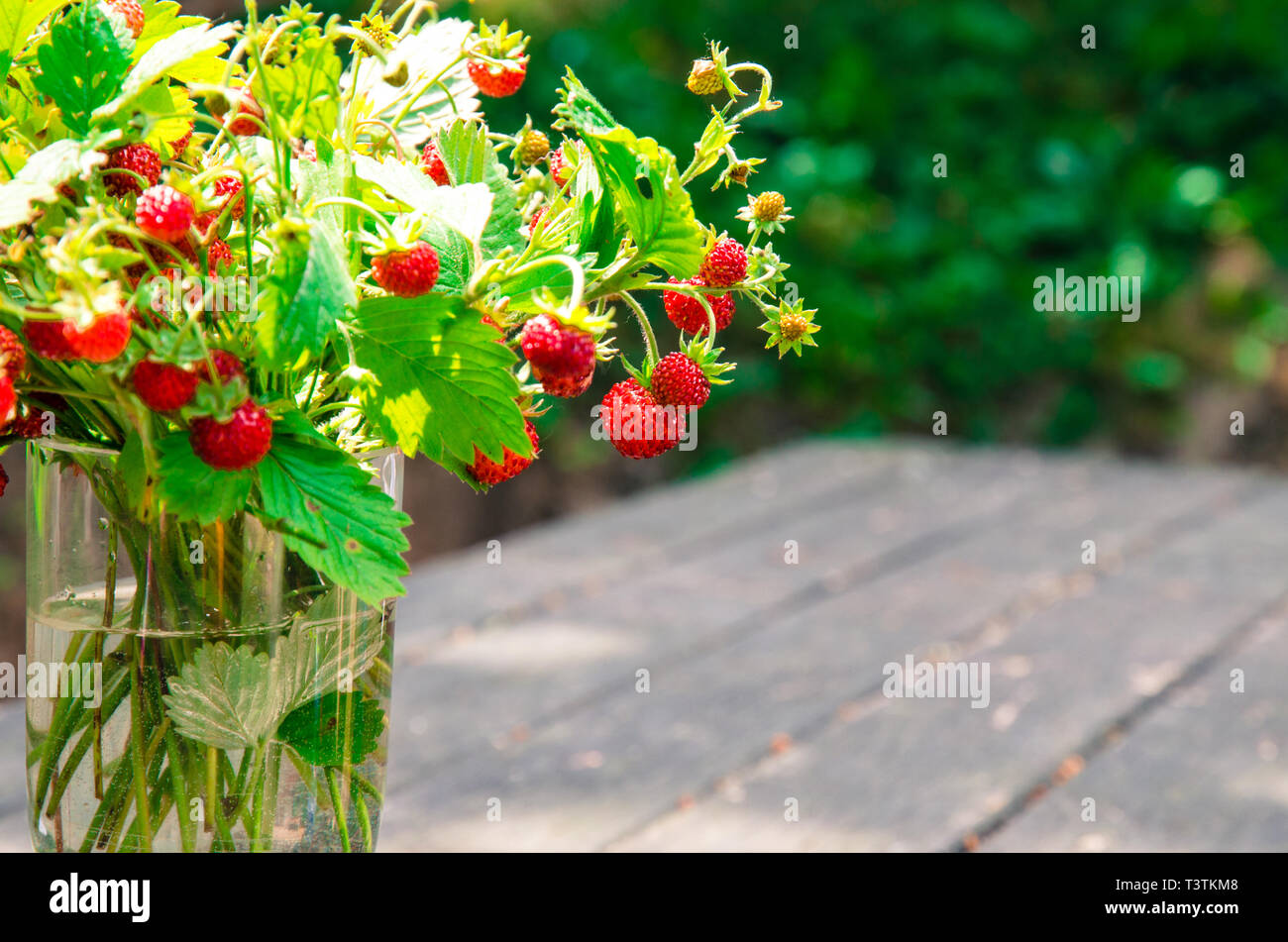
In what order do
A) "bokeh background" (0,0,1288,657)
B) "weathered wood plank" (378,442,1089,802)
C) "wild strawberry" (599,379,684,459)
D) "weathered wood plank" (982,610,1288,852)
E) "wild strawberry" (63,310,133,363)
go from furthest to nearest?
"bokeh background" (0,0,1288,657) → "weathered wood plank" (378,442,1089,802) → "weathered wood plank" (982,610,1288,852) → "wild strawberry" (599,379,684,459) → "wild strawberry" (63,310,133,363)

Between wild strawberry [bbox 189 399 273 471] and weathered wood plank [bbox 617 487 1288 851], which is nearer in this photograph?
wild strawberry [bbox 189 399 273 471]

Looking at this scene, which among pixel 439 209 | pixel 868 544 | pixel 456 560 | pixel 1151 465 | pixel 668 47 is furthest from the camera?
pixel 668 47

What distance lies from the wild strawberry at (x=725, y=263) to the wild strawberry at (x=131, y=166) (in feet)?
0.62

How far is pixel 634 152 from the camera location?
48cm

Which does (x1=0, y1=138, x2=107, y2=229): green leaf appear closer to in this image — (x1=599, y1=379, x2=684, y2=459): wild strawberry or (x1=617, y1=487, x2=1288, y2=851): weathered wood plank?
(x1=599, y1=379, x2=684, y2=459): wild strawberry

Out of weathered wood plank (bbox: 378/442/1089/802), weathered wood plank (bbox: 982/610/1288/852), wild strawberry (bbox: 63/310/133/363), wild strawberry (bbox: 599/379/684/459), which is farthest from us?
weathered wood plank (bbox: 378/442/1089/802)

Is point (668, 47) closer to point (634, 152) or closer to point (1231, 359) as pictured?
point (1231, 359)

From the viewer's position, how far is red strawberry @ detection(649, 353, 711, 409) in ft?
1.62

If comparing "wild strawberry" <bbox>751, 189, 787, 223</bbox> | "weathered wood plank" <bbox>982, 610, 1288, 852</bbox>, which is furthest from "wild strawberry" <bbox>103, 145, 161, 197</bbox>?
"weathered wood plank" <bbox>982, 610, 1288, 852</bbox>

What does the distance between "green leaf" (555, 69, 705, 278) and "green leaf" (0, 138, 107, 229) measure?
0.50 ft

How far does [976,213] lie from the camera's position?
2715 millimetres

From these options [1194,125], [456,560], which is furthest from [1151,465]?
[456,560]

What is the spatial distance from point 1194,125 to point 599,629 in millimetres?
1940

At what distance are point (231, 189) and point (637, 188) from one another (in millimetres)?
140
